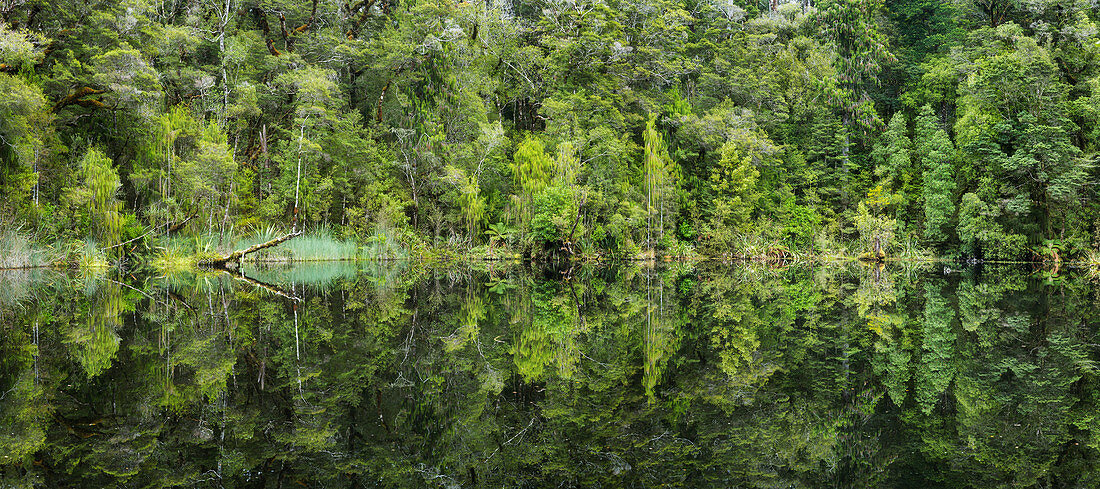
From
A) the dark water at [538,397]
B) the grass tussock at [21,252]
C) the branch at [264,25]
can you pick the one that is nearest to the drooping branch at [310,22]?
the branch at [264,25]

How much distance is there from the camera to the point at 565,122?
2830 cm

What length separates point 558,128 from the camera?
28.2 metres

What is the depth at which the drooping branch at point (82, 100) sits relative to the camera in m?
20.8

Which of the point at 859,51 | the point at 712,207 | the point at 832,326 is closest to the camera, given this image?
the point at 832,326

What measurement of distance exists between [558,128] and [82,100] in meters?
17.1

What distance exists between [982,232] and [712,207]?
1183 centimetres

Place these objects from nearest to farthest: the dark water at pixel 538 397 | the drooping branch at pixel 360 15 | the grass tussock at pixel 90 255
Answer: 1. the dark water at pixel 538 397
2. the grass tussock at pixel 90 255
3. the drooping branch at pixel 360 15

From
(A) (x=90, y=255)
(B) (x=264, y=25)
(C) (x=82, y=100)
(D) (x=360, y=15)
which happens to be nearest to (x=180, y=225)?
(A) (x=90, y=255)

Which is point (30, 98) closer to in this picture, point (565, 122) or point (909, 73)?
point (565, 122)

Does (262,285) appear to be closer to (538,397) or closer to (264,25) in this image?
(538,397)

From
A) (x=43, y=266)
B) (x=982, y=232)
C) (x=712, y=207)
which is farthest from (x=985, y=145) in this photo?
(x=43, y=266)

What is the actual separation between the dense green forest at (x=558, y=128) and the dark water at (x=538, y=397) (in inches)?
536

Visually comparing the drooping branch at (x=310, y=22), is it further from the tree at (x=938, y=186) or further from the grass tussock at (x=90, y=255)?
the tree at (x=938, y=186)

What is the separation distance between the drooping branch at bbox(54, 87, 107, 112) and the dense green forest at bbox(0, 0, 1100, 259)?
0.32 ft
